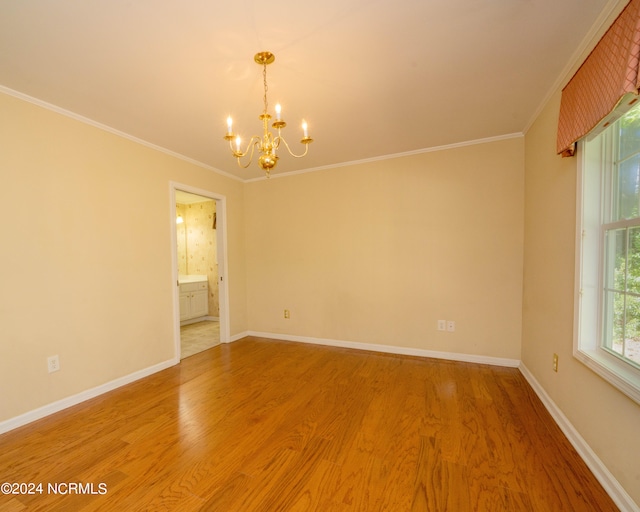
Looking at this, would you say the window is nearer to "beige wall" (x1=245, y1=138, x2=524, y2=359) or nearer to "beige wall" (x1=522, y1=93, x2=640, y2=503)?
"beige wall" (x1=522, y1=93, x2=640, y2=503)

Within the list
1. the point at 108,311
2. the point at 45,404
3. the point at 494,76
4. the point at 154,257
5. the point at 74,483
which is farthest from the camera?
the point at 154,257

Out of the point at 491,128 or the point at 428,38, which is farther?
the point at 491,128

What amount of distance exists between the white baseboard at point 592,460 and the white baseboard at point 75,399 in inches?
146

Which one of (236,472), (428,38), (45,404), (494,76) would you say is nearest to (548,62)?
(494,76)

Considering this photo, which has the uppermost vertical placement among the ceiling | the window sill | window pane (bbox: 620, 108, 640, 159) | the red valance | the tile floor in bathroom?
the ceiling

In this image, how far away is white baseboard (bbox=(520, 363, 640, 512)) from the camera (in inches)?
51.9

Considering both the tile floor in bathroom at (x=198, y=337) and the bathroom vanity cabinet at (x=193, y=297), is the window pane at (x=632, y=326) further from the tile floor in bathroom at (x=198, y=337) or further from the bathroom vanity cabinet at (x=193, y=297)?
the bathroom vanity cabinet at (x=193, y=297)

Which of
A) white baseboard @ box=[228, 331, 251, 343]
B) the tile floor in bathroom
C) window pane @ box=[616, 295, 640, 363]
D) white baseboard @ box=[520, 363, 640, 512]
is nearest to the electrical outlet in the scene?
the tile floor in bathroom

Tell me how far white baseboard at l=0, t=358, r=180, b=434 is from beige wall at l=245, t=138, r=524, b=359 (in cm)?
169

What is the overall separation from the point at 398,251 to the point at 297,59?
239 centimetres

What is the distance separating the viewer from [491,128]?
110 inches

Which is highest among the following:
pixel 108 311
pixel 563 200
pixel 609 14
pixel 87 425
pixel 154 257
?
pixel 609 14

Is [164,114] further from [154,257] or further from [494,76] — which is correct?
[494,76]

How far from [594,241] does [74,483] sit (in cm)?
341
